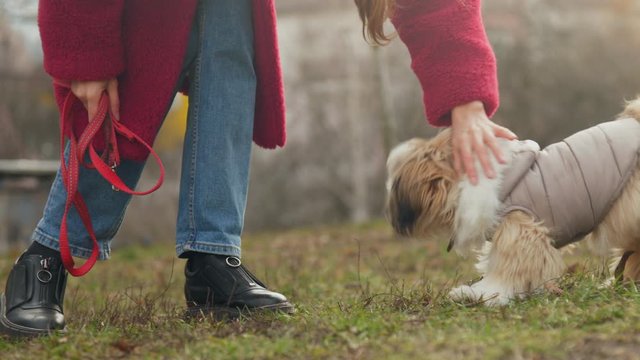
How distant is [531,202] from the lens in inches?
118

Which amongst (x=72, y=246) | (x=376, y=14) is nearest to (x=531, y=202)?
(x=376, y=14)

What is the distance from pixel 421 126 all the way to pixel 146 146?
1028cm

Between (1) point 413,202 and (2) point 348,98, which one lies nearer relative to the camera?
(1) point 413,202

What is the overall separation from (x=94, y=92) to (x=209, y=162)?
0.49 metres

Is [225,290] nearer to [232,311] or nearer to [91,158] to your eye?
[232,311]

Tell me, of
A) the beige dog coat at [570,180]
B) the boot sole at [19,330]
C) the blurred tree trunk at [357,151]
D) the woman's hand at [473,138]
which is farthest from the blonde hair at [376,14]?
the blurred tree trunk at [357,151]

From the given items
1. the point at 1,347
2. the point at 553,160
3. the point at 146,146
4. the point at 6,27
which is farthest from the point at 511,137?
the point at 6,27

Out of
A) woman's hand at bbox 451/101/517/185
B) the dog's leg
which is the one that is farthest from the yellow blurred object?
the dog's leg

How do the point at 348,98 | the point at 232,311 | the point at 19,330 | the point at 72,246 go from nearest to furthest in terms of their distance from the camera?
the point at 19,330
the point at 232,311
the point at 72,246
the point at 348,98

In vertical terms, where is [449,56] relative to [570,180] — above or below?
above

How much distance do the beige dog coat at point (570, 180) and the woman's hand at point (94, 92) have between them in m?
1.47

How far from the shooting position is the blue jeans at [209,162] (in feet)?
10.2

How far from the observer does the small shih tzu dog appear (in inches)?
117

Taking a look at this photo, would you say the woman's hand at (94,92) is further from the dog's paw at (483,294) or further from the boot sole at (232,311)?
the dog's paw at (483,294)
